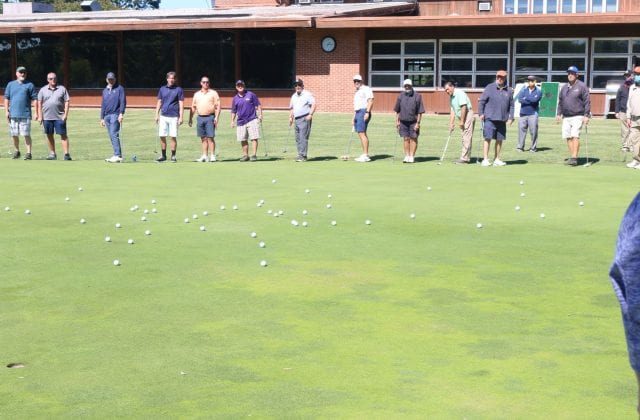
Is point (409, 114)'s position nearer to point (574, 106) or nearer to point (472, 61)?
point (574, 106)

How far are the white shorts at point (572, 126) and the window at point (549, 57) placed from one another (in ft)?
55.7

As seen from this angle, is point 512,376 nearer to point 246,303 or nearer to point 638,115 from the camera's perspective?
point 246,303

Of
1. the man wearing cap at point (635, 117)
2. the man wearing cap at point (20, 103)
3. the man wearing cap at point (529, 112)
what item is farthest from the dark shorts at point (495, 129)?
the man wearing cap at point (20, 103)

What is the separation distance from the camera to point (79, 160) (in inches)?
871

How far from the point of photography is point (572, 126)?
1939cm

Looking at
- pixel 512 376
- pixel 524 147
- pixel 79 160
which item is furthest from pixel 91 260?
pixel 524 147

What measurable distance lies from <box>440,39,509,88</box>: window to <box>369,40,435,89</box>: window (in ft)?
1.98

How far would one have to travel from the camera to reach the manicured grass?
19.0 feet

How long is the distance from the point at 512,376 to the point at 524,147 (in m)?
18.9

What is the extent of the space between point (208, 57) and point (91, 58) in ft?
18.7

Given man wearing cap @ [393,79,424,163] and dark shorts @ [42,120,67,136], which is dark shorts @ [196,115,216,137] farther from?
man wearing cap @ [393,79,424,163]

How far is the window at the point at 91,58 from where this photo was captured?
41.8m

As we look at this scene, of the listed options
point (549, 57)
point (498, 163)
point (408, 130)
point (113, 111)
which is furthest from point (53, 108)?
point (549, 57)

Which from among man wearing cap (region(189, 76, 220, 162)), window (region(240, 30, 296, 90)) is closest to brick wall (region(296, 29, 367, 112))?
window (region(240, 30, 296, 90))
